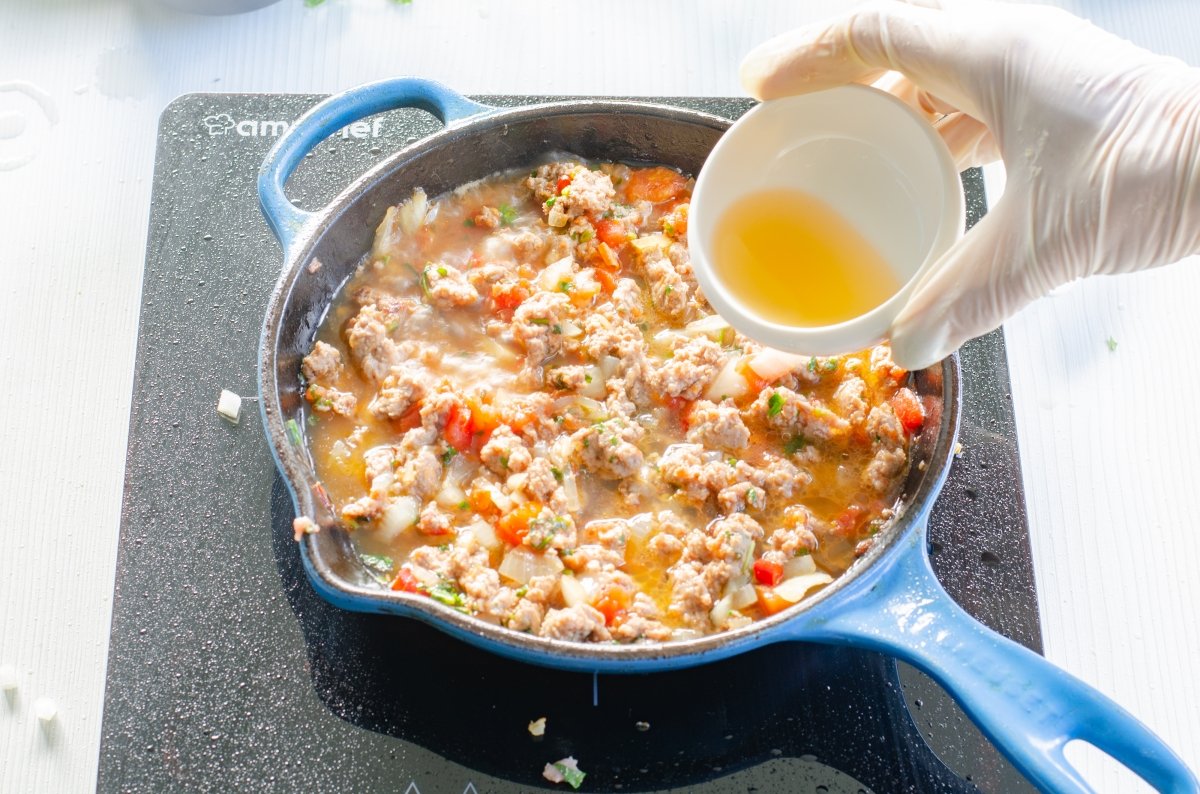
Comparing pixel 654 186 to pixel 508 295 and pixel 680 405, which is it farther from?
pixel 680 405

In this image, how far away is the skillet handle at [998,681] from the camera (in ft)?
6.42

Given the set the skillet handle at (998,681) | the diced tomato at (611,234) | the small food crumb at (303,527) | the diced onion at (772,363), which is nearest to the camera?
the skillet handle at (998,681)

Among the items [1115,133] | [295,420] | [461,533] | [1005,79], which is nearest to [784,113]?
[1005,79]

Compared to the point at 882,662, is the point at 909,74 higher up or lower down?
higher up

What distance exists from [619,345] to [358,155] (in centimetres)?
105

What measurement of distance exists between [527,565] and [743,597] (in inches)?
18.4

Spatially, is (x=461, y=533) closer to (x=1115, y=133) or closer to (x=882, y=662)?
(x=882, y=662)

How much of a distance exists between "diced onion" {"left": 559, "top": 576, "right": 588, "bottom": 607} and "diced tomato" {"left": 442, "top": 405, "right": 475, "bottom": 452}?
416mm

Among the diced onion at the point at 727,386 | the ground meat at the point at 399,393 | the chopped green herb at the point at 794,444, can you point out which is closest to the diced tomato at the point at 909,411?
the chopped green herb at the point at 794,444

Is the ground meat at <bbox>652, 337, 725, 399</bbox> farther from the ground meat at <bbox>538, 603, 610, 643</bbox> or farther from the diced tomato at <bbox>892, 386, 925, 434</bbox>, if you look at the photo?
the ground meat at <bbox>538, 603, 610, 643</bbox>

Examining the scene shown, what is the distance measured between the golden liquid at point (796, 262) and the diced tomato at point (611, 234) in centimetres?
50

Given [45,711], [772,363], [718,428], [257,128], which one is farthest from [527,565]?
[257,128]

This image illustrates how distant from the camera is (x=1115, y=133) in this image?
200 centimetres

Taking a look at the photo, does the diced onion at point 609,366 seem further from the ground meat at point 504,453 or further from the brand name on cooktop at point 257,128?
the brand name on cooktop at point 257,128
